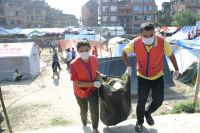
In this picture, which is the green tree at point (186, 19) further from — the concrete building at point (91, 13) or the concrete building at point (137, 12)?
the concrete building at point (91, 13)

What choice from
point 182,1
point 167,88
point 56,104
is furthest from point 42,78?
point 182,1

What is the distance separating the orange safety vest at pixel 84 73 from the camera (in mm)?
4520

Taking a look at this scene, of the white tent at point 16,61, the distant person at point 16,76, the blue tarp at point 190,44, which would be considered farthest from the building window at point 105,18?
the blue tarp at point 190,44

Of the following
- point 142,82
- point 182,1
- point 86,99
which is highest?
point 182,1

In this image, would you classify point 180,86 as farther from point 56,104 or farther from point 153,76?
point 153,76

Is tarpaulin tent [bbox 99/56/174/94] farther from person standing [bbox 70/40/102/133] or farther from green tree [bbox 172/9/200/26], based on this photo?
green tree [bbox 172/9/200/26]

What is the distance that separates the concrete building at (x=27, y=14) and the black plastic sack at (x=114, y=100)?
60.2 meters

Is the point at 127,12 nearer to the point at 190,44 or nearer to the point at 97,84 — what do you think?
the point at 190,44

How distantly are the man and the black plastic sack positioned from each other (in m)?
0.20

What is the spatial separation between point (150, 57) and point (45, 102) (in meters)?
8.07

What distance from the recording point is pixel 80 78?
457 cm

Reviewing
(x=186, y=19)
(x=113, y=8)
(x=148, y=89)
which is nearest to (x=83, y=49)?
(x=148, y=89)

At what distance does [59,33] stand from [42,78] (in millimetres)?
29901

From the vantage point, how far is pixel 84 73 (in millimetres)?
4555
